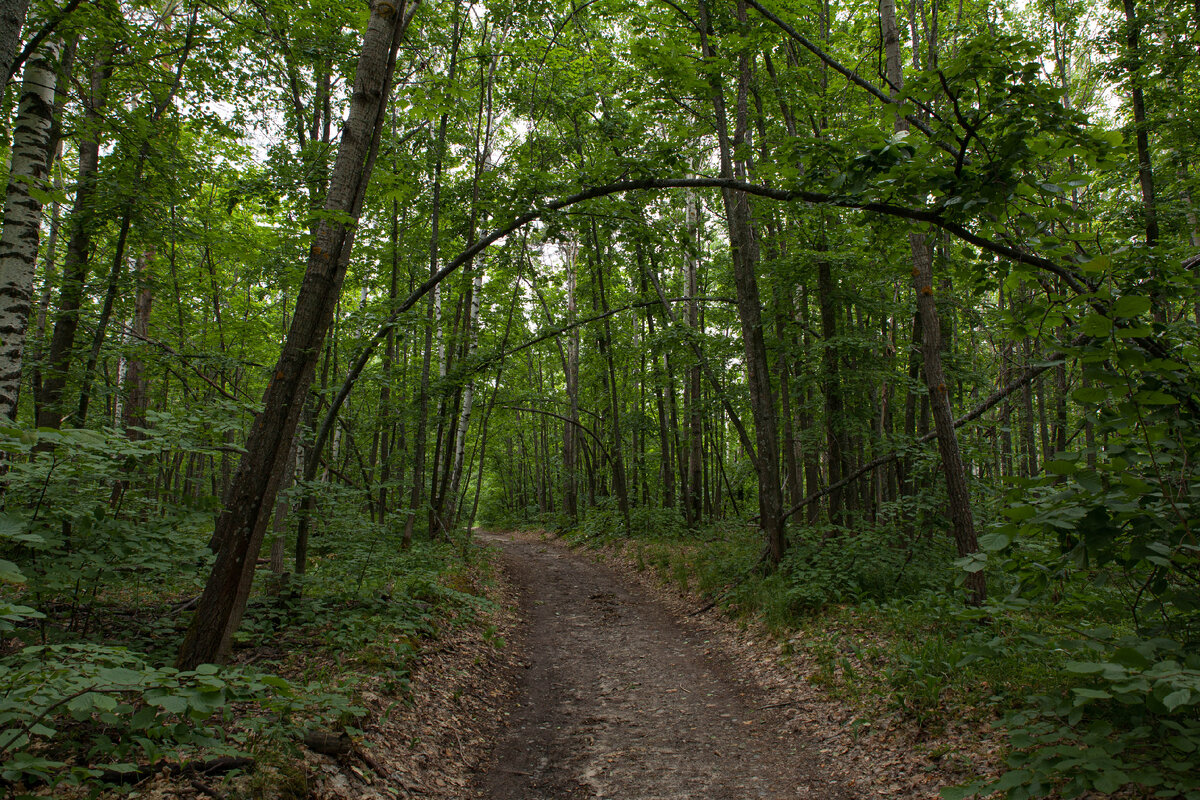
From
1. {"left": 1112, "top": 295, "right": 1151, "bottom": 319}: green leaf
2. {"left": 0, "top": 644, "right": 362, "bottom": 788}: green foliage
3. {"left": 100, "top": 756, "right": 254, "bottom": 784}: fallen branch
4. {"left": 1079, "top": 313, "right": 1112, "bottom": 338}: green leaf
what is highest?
{"left": 1112, "top": 295, "right": 1151, "bottom": 319}: green leaf

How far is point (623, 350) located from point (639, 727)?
32.7 feet

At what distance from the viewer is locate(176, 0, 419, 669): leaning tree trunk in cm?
379

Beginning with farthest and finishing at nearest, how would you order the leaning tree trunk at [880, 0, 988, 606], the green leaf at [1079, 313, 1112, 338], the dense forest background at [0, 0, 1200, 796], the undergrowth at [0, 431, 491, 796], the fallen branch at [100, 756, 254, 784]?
1. the leaning tree trunk at [880, 0, 988, 606]
2. the fallen branch at [100, 756, 254, 784]
3. the dense forest background at [0, 0, 1200, 796]
4. the green leaf at [1079, 313, 1112, 338]
5. the undergrowth at [0, 431, 491, 796]

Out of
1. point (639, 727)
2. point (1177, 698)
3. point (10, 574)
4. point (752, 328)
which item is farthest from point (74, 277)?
point (1177, 698)

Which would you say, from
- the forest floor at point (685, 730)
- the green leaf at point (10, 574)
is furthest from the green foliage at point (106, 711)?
the forest floor at point (685, 730)

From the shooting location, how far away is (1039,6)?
1384 centimetres

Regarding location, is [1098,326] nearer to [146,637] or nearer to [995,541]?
[995,541]

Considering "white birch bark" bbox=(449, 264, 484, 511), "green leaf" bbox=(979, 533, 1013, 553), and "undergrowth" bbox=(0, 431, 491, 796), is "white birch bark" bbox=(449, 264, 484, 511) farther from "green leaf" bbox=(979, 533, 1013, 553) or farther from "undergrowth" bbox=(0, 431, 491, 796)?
"green leaf" bbox=(979, 533, 1013, 553)

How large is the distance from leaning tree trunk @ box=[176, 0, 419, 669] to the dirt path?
7.58ft

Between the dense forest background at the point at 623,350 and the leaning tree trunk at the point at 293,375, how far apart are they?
0.08 ft

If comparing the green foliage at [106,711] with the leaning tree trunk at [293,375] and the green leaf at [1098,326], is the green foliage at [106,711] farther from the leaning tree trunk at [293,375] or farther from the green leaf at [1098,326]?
the green leaf at [1098,326]

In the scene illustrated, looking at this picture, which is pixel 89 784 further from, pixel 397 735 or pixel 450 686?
pixel 450 686

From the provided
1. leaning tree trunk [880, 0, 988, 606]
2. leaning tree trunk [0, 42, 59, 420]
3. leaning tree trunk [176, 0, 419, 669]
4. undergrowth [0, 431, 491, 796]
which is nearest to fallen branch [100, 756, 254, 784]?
undergrowth [0, 431, 491, 796]

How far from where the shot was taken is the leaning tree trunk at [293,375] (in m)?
3.79
